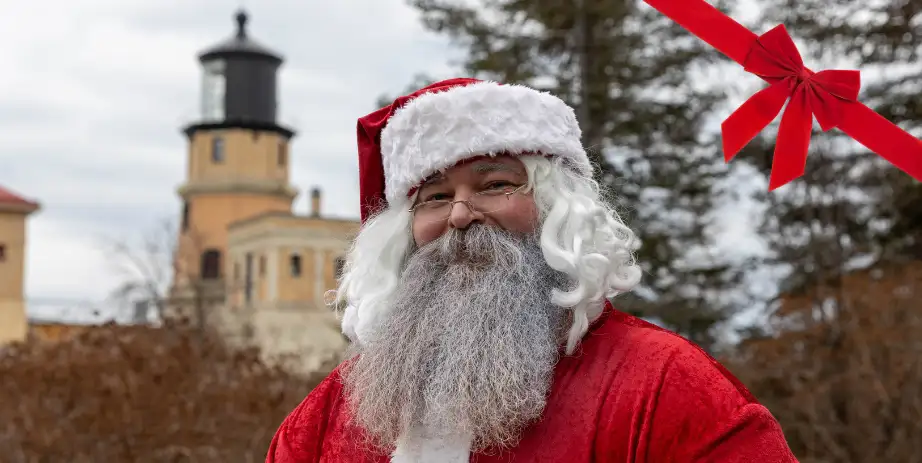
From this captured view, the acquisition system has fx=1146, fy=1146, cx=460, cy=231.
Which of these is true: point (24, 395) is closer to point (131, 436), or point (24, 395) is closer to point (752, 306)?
point (131, 436)

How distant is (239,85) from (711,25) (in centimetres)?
4414

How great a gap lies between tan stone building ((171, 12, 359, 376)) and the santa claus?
39487mm

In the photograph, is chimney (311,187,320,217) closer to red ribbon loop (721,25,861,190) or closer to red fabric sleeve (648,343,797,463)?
red ribbon loop (721,25,861,190)

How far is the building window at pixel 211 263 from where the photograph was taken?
45562 mm

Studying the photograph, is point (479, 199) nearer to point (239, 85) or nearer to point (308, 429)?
point (308, 429)

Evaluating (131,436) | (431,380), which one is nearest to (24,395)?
(131,436)

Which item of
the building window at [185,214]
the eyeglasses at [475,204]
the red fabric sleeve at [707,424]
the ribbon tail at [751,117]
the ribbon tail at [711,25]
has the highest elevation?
the building window at [185,214]

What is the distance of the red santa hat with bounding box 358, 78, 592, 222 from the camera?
2895 millimetres

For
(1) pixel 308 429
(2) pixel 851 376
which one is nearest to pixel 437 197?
(1) pixel 308 429

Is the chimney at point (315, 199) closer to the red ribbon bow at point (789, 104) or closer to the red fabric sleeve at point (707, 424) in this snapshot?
the red ribbon bow at point (789, 104)

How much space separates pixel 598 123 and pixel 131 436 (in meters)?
9.60

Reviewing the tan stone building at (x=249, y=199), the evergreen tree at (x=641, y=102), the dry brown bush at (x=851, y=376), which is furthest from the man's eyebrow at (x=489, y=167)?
the tan stone building at (x=249, y=199)

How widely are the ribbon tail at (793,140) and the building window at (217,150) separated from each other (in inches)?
1746

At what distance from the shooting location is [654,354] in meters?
2.54
